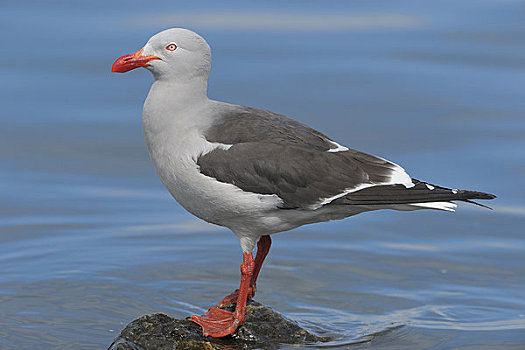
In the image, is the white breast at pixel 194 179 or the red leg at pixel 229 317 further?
the red leg at pixel 229 317

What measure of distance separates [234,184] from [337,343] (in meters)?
1.64

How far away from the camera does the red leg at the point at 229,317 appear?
8.52m

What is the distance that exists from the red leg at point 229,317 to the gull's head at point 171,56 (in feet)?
5.12

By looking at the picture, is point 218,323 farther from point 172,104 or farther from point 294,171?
point 172,104

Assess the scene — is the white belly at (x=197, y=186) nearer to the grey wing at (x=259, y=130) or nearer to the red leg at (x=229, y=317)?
the grey wing at (x=259, y=130)

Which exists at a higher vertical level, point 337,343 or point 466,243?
point 466,243

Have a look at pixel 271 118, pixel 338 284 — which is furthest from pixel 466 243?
pixel 271 118

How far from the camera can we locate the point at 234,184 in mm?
8406

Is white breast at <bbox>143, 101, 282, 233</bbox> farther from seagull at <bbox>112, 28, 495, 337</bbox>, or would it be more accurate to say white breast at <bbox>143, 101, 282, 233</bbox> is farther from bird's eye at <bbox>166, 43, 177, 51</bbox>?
bird's eye at <bbox>166, 43, 177, 51</bbox>

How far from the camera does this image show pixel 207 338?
8500 mm

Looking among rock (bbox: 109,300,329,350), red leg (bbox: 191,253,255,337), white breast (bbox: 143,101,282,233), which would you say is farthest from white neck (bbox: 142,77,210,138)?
rock (bbox: 109,300,329,350)

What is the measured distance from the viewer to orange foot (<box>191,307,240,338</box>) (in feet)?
27.9

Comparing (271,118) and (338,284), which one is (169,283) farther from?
(271,118)

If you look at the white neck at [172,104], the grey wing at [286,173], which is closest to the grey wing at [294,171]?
the grey wing at [286,173]
